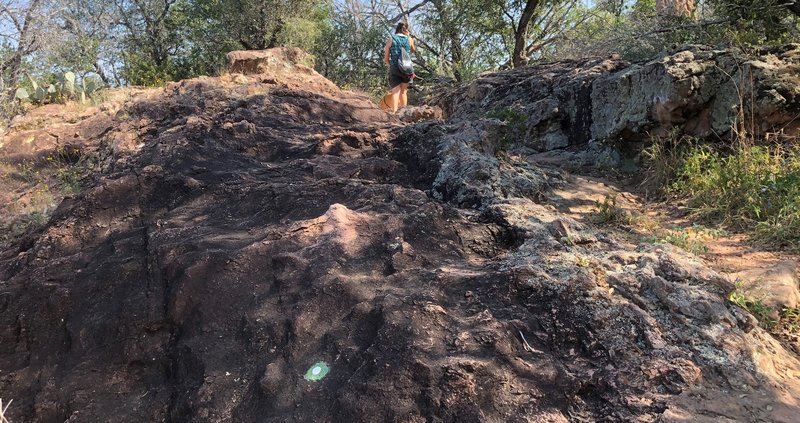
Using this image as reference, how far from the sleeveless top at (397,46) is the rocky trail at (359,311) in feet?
9.50

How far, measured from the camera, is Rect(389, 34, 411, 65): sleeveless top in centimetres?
644

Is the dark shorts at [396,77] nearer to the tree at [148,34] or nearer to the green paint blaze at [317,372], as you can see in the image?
the green paint blaze at [317,372]

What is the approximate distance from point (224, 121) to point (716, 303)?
4213 mm

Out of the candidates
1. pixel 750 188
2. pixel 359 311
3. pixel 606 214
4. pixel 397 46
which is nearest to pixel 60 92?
pixel 397 46

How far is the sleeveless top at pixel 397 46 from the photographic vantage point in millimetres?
6441

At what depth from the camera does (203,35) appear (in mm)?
11781

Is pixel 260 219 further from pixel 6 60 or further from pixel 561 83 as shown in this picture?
pixel 6 60

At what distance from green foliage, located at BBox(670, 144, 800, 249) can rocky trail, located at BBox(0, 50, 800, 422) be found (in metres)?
0.96

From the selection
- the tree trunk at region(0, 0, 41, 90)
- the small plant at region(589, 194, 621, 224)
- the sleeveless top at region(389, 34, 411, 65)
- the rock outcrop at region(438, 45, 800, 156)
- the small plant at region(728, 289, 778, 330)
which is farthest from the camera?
the tree trunk at region(0, 0, 41, 90)

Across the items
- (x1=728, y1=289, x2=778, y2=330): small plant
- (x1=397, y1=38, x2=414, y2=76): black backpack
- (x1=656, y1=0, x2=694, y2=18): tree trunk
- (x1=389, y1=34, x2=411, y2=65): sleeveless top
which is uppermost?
(x1=656, y1=0, x2=694, y2=18): tree trunk

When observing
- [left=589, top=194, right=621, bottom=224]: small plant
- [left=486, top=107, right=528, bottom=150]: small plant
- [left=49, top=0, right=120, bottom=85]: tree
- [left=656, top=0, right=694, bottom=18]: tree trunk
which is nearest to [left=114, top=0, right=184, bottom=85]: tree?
[left=49, top=0, right=120, bottom=85]: tree

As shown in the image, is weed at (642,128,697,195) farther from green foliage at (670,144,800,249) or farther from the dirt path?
the dirt path

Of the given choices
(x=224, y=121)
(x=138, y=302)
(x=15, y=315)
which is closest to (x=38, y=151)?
(x=224, y=121)

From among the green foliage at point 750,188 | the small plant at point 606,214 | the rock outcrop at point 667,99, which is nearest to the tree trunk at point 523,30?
the rock outcrop at point 667,99
